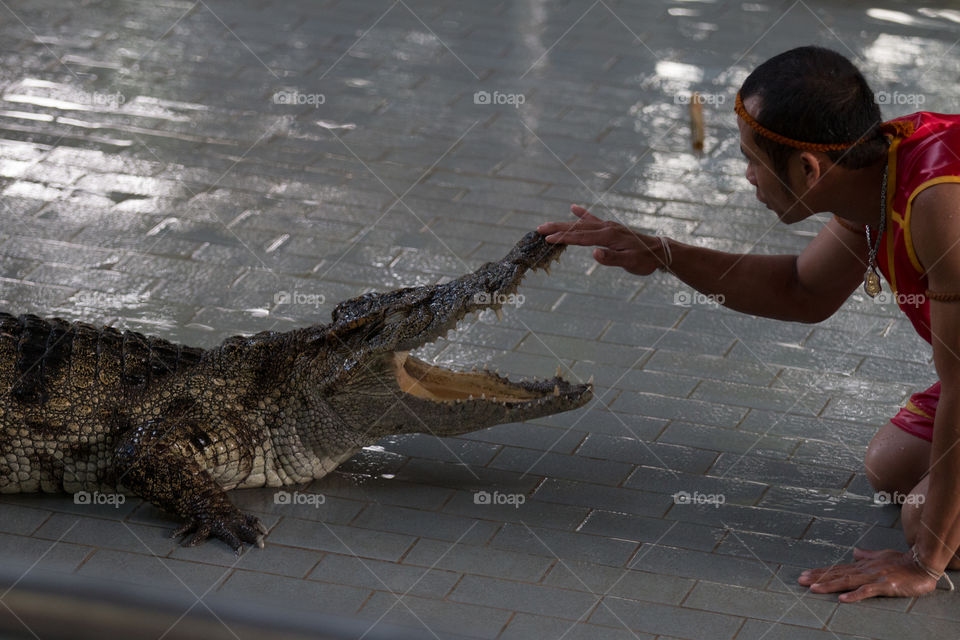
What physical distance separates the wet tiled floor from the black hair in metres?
1.20

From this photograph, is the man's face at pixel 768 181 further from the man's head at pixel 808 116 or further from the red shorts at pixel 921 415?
the red shorts at pixel 921 415

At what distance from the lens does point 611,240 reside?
139 inches

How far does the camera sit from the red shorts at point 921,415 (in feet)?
12.2

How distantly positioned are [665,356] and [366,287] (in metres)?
1.29

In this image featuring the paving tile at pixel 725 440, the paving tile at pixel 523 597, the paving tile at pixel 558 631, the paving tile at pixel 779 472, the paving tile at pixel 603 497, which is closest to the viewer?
the paving tile at pixel 558 631

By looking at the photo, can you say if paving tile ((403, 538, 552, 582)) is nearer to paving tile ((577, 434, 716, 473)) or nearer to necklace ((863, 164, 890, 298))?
paving tile ((577, 434, 716, 473))

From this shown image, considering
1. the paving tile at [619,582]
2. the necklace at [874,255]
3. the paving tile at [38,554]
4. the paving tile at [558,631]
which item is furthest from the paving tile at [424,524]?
the necklace at [874,255]

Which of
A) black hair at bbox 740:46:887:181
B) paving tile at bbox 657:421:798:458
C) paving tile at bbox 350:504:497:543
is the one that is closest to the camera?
black hair at bbox 740:46:887:181

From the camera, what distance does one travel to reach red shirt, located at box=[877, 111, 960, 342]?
3.10m

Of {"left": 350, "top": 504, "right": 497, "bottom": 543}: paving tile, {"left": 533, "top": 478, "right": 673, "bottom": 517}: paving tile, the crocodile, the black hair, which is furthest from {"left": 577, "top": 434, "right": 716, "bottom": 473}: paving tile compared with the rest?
the black hair

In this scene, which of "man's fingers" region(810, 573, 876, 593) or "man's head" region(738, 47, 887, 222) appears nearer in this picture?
"man's head" region(738, 47, 887, 222)

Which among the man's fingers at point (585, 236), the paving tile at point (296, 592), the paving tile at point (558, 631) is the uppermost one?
the man's fingers at point (585, 236)

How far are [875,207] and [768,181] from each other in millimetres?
304

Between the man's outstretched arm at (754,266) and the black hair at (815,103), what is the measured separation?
1.81 feet
